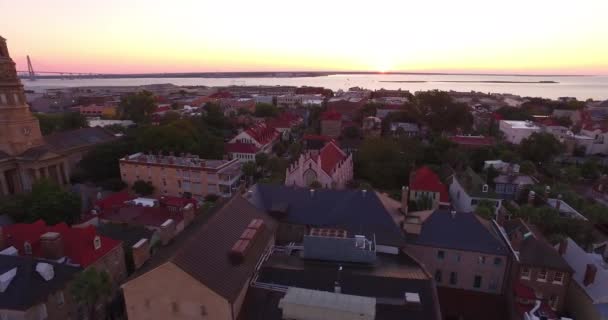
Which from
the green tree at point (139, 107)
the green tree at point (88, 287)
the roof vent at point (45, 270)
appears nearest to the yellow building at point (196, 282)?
the green tree at point (88, 287)

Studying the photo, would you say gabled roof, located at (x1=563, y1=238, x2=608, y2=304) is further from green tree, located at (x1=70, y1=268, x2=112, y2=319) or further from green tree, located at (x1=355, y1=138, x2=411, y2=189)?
green tree, located at (x1=70, y1=268, x2=112, y2=319)

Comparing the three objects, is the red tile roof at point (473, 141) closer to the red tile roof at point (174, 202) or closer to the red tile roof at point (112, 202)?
the red tile roof at point (174, 202)

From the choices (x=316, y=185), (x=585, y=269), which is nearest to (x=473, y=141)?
(x=316, y=185)

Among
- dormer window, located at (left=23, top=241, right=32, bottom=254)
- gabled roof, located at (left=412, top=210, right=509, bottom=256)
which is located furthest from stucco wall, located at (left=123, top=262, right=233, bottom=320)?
gabled roof, located at (left=412, top=210, right=509, bottom=256)

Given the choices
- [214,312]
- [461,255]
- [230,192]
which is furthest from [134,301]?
[230,192]

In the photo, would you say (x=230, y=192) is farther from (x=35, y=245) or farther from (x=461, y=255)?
(x=461, y=255)
